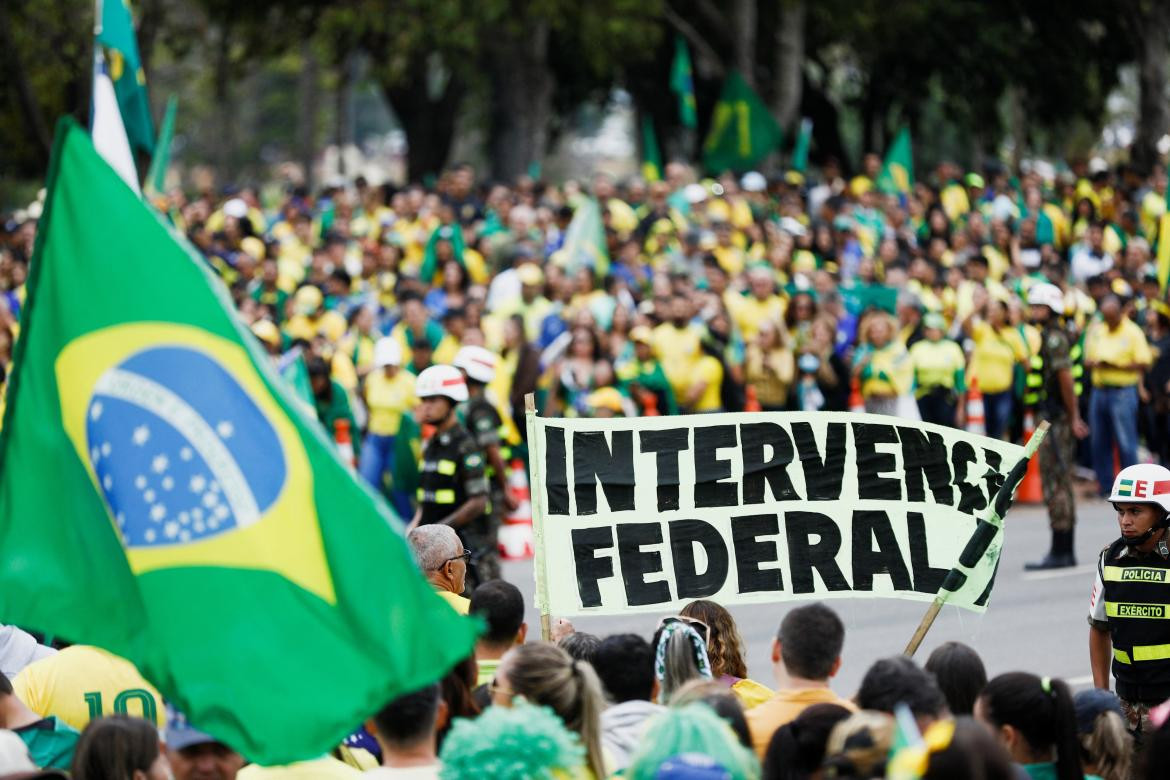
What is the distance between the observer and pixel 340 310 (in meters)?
20.1

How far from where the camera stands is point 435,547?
8.17m

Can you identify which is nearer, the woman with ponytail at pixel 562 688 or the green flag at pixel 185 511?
the green flag at pixel 185 511

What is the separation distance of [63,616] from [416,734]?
41.1 inches

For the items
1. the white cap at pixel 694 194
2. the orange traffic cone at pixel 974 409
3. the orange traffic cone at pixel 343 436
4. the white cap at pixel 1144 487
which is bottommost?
the orange traffic cone at pixel 974 409

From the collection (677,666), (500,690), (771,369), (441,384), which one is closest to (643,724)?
(500,690)

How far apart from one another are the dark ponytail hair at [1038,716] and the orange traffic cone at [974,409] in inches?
499

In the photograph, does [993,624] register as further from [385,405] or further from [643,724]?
[643,724]

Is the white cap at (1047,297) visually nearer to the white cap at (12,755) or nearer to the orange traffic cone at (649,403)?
the orange traffic cone at (649,403)

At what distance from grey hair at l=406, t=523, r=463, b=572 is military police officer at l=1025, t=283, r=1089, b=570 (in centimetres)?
710

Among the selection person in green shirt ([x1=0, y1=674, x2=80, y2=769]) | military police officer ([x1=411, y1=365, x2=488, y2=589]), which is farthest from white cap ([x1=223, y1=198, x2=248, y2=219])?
person in green shirt ([x1=0, y1=674, x2=80, y2=769])

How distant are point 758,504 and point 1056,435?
273 inches

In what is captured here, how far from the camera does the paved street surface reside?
38.1 ft

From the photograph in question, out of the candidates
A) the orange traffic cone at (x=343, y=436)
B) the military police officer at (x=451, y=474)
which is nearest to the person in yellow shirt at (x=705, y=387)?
the orange traffic cone at (x=343, y=436)

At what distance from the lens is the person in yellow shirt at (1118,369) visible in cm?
1692
